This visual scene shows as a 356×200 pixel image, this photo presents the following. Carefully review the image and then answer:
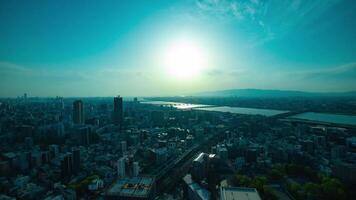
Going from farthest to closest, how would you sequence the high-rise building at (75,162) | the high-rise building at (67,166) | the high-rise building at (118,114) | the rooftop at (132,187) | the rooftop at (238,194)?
1. the high-rise building at (118,114)
2. the high-rise building at (75,162)
3. the high-rise building at (67,166)
4. the rooftop at (132,187)
5. the rooftop at (238,194)

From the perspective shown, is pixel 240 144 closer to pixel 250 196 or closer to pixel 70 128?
pixel 250 196

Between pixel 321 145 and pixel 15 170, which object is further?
pixel 321 145

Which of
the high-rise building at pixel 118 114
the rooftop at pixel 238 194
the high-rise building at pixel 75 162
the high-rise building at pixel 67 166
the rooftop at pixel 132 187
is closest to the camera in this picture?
the rooftop at pixel 238 194

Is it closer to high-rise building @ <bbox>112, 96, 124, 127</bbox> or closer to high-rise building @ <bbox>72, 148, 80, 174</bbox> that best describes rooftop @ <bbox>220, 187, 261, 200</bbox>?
high-rise building @ <bbox>72, 148, 80, 174</bbox>

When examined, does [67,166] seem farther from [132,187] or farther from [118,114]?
[118,114]

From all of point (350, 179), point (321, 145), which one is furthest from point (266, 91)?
point (350, 179)

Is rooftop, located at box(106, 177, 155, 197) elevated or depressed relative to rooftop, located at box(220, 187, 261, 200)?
depressed

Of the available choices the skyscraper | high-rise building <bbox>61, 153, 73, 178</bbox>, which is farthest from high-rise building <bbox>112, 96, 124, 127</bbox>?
high-rise building <bbox>61, 153, 73, 178</bbox>

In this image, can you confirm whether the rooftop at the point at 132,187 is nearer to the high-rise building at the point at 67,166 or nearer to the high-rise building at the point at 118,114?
the high-rise building at the point at 67,166

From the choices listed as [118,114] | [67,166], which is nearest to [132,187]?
[67,166]

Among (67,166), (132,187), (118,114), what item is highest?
(118,114)

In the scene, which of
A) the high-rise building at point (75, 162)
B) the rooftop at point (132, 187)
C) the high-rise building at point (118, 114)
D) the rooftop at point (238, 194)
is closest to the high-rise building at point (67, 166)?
the high-rise building at point (75, 162)
